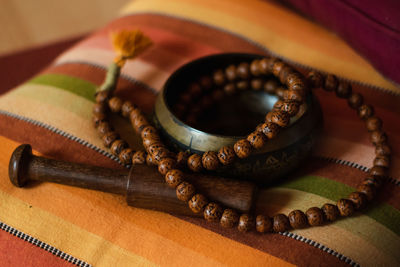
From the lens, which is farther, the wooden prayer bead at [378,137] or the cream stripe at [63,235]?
the wooden prayer bead at [378,137]

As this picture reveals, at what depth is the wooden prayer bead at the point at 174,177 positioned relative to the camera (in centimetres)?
54

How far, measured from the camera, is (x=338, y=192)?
0.59 meters

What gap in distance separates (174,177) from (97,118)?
0.62 feet

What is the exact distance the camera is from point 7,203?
58cm

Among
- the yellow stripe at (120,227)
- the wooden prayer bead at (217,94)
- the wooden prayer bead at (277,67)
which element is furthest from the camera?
the wooden prayer bead at (217,94)

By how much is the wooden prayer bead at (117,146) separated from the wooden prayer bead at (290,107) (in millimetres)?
227

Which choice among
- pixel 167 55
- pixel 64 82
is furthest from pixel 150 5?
pixel 64 82

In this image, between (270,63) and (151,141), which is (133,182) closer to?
(151,141)

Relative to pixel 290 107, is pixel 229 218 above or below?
below

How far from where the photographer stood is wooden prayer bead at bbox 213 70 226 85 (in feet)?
2.34

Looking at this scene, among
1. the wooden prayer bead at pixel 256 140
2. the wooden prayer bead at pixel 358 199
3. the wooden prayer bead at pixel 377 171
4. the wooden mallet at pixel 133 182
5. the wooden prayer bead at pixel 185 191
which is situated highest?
the wooden prayer bead at pixel 256 140

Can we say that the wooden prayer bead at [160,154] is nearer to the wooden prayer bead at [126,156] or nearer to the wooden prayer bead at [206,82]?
the wooden prayer bead at [126,156]

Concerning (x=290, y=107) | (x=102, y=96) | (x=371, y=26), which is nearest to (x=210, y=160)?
(x=290, y=107)

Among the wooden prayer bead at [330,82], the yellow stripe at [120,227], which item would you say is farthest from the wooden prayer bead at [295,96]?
the yellow stripe at [120,227]
